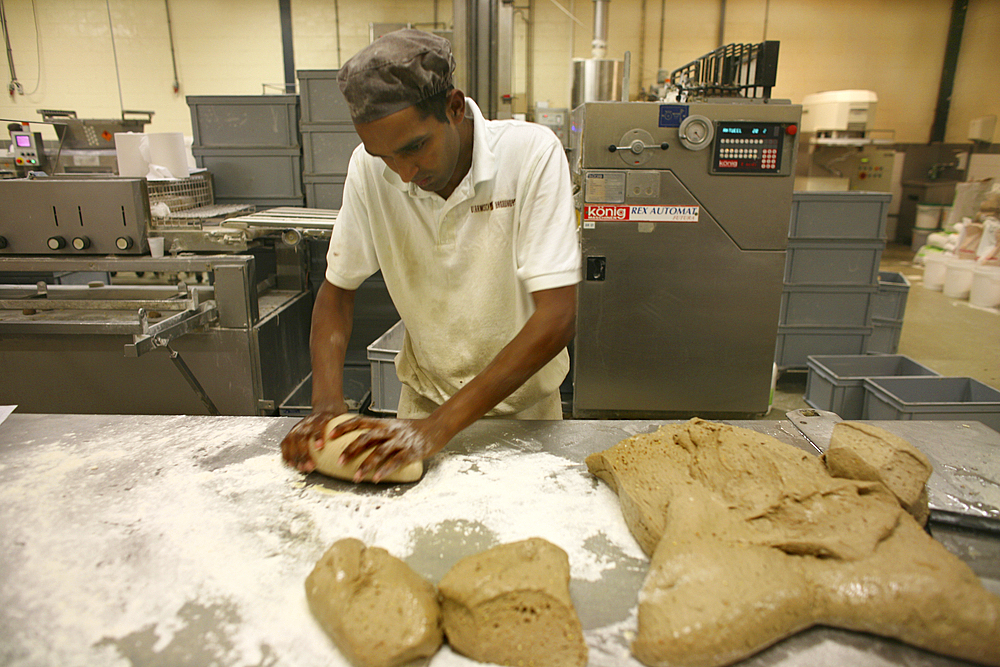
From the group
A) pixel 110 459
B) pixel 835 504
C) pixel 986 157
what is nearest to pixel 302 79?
pixel 110 459

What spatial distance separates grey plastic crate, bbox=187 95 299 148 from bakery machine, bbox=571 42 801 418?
1.70m

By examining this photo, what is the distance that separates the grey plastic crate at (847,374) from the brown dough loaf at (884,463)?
7.35ft

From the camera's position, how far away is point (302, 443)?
1.17 metres

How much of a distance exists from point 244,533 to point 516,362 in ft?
1.88

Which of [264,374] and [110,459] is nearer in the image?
[110,459]

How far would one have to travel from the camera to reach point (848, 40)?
24.7 ft

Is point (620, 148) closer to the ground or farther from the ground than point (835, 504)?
farther from the ground

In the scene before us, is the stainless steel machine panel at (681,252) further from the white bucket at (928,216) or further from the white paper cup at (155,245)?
the white bucket at (928,216)

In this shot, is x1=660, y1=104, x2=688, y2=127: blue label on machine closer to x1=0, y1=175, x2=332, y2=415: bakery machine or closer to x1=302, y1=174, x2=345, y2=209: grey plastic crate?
x1=0, y1=175, x2=332, y2=415: bakery machine

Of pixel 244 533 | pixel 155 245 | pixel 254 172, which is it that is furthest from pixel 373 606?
pixel 254 172

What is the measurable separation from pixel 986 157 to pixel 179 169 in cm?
902

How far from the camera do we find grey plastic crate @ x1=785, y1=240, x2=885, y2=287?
3.60 meters

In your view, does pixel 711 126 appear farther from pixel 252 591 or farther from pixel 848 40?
pixel 848 40

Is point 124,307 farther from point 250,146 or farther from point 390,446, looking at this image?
point 390,446
